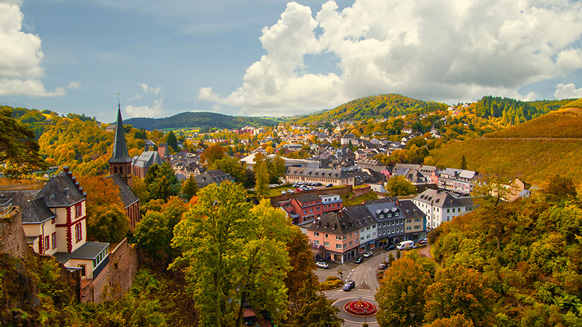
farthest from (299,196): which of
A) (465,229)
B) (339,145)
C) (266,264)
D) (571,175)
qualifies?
(339,145)

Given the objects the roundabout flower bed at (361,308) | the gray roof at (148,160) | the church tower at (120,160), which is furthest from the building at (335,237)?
the gray roof at (148,160)

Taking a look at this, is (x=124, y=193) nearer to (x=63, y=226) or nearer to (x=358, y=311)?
(x=63, y=226)

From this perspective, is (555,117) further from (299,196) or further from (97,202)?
(97,202)

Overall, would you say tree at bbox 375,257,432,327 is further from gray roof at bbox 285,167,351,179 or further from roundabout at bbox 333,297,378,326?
gray roof at bbox 285,167,351,179

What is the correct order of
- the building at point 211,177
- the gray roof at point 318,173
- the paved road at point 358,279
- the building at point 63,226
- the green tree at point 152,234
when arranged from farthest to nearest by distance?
the gray roof at point 318,173, the building at point 211,177, the paved road at point 358,279, the green tree at point 152,234, the building at point 63,226

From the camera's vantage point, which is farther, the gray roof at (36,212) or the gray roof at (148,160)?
the gray roof at (148,160)

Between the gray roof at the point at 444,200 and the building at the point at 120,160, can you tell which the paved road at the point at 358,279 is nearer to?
the gray roof at the point at 444,200

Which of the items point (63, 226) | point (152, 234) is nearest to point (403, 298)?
point (152, 234)
